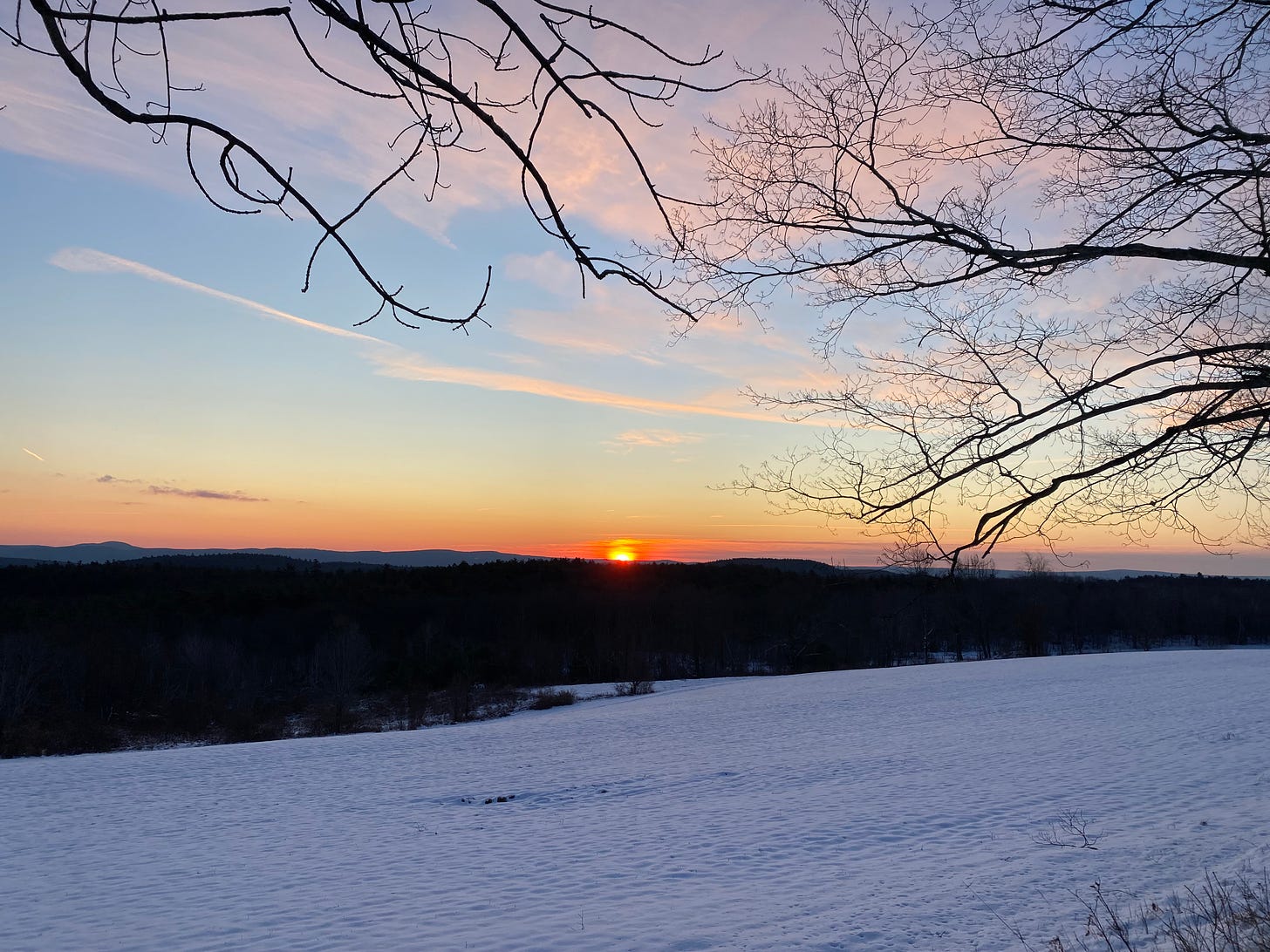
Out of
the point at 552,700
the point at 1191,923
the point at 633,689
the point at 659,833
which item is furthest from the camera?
the point at 633,689

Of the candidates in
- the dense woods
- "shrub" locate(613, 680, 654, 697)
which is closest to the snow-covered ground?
the dense woods

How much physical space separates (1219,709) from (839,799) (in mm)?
16938

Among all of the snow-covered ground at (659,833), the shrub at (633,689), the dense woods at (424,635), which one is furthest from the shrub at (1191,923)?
the shrub at (633,689)

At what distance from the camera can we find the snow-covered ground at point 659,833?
10.1 m

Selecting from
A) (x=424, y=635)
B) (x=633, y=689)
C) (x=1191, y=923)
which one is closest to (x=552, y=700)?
(x=633, y=689)

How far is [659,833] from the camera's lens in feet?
51.0

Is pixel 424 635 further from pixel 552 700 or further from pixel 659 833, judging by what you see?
pixel 659 833

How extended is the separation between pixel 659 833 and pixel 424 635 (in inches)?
2621

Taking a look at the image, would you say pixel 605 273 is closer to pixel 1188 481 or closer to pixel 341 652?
pixel 1188 481

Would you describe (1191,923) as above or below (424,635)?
above

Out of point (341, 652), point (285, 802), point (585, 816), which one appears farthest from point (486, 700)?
point (585, 816)

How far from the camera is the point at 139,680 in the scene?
61.8m

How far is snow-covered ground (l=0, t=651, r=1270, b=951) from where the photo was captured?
1007 centimetres

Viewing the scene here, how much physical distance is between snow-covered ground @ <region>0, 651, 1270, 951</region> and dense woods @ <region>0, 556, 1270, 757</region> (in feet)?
51.2
